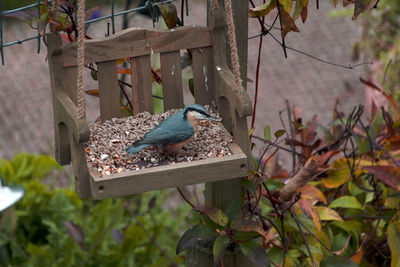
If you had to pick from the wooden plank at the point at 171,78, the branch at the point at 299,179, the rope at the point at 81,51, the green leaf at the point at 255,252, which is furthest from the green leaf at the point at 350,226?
the rope at the point at 81,51

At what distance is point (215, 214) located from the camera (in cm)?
183

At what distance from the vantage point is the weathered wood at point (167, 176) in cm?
149

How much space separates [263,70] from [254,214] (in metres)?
4.17

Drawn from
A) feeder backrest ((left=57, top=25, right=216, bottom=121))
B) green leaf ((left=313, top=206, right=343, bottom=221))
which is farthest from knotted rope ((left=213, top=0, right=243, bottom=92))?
green leaf ((left=313, top=206, right=343, bottom=221))

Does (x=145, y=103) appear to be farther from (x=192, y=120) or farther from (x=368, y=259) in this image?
(x=368, y=259)

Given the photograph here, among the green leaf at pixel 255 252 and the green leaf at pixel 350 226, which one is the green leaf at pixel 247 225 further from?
the green leaf at pixel 350 226

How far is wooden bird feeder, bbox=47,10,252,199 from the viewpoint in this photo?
1525mm

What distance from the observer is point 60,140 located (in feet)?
5.59

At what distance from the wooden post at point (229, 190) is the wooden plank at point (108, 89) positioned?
33 centimetres

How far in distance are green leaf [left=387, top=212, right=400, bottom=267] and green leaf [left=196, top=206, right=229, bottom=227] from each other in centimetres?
58

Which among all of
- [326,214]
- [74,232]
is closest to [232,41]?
[326,214]

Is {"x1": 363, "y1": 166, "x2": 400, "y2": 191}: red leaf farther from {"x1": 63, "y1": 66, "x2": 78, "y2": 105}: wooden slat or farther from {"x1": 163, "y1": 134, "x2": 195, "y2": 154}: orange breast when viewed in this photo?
{"x1": 63, "y1": 66, "x2": 78, "y2": 105}: wooden slat

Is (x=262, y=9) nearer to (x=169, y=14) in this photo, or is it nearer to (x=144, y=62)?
(x=169, y=14)

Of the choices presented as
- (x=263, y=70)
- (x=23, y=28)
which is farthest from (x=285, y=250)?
(x=23, y=28)
